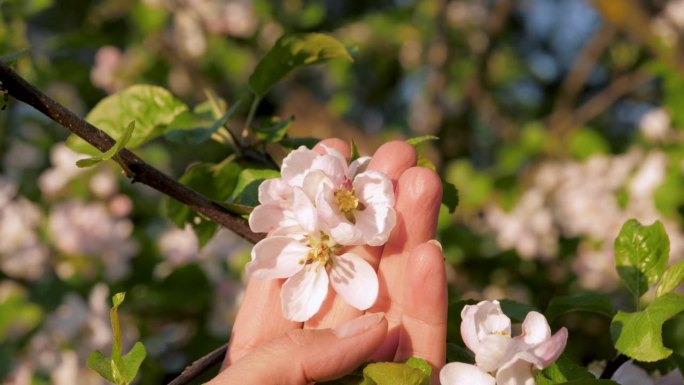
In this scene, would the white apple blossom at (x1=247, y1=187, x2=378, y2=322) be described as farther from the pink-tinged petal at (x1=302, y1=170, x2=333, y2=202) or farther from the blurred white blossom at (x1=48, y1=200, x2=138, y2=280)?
the blurred white blossom at (x1=48, y1=200, x2=138, y2=280)

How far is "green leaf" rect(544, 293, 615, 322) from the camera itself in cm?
81

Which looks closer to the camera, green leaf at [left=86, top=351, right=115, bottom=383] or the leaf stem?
green leaf at [left=86, top=351, right=115, bottom=383]

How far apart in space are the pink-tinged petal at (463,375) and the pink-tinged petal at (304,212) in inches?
6.6

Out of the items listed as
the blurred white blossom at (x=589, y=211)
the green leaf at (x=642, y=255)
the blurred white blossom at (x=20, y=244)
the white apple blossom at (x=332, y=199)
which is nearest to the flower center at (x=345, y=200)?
the white apple blossom at (x=332, y=199)

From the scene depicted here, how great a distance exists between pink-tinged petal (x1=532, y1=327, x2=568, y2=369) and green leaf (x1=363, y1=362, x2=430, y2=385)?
0.09 m

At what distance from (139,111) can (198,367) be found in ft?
1.18

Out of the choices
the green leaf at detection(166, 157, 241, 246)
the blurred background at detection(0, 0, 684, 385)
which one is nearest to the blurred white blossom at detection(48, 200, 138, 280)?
the blurred background at detection(0, 0, 684, 385)

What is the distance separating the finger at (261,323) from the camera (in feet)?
2.45

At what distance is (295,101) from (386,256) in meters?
2.11

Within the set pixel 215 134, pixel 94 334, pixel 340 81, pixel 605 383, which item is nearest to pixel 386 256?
pixel 605 383

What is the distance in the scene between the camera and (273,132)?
3.02ft

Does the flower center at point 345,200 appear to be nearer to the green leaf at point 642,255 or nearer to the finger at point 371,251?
the finger at point 371,251

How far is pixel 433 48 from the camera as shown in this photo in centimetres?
284

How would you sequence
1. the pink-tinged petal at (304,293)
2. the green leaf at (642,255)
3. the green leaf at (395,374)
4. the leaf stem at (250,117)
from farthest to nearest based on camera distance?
the leaf stem at (250,117)
the green leaf at (642,255)
the pink-tinged petal at (304,293)
the green leaf at (395,374)
